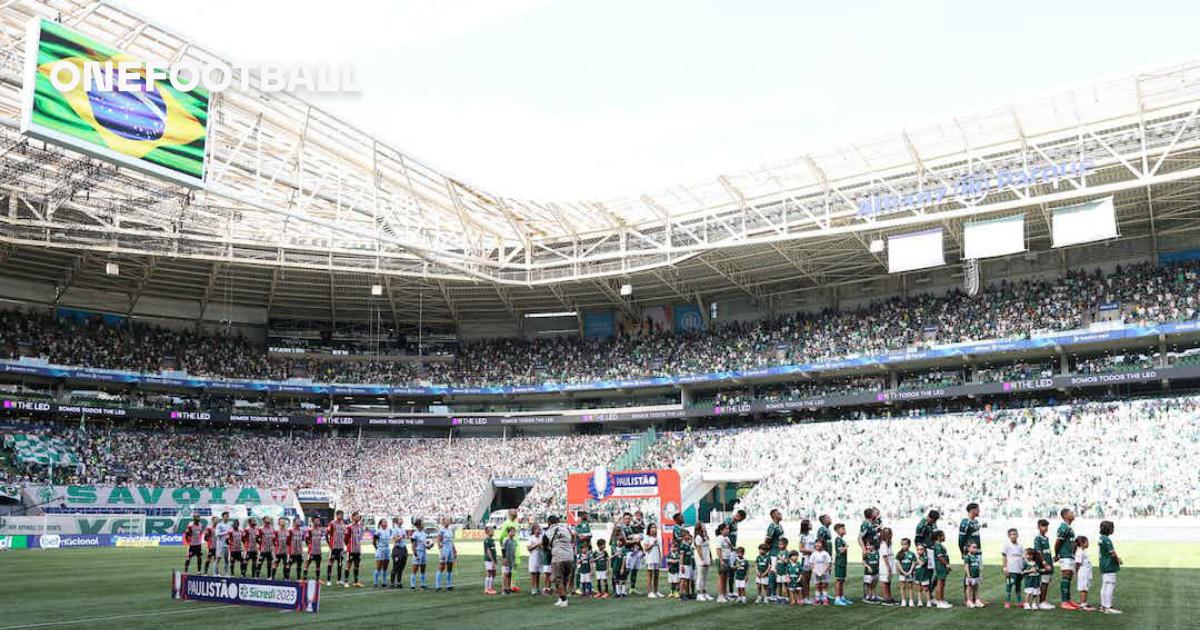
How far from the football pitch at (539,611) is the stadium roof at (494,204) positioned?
1331 cm

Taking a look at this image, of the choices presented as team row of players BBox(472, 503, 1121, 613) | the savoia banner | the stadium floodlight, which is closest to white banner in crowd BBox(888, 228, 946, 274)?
team row of players BBox(472, 503, 1121, 613)

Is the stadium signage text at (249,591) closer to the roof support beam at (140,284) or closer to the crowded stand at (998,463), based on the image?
the crowded stand at (998,463)

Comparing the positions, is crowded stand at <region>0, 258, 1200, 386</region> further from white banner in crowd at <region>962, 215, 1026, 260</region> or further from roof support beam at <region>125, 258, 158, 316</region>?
white banner in crowd at <region>962, 215, 1026, 260</region>

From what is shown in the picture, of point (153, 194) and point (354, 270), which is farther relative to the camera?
point (354, 270)

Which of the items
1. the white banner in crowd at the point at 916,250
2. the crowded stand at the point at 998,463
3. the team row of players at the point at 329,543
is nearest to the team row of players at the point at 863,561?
the team row of players at the point at 329,543

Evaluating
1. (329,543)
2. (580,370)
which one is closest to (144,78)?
(329,543)

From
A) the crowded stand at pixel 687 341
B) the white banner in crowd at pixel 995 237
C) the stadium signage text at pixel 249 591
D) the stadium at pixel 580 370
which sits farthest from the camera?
the crowded stand at pixel 687 341

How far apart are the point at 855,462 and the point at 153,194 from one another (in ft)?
106

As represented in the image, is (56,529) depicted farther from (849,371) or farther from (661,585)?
(849,371)

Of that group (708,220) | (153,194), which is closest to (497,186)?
(708,220)

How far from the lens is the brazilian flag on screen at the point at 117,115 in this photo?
22766mm

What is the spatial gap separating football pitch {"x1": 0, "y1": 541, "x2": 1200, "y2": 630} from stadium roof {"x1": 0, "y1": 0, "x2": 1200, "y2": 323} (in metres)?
13.3

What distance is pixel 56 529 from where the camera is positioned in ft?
141

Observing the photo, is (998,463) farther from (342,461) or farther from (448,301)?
(342,461)
